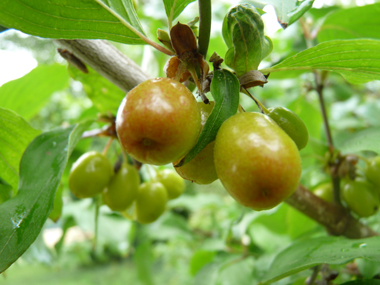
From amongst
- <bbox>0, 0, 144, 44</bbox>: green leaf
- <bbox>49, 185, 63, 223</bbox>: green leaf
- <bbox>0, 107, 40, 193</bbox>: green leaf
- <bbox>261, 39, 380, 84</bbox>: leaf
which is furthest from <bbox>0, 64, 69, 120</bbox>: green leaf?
<bbox>261, 39, 380, 84</bbox>: leaf

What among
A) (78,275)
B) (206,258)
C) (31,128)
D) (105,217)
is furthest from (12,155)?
(78,275)

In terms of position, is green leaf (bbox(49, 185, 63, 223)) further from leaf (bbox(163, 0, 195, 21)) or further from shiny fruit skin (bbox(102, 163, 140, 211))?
leaf (bbox(163, 0, 195, 21))

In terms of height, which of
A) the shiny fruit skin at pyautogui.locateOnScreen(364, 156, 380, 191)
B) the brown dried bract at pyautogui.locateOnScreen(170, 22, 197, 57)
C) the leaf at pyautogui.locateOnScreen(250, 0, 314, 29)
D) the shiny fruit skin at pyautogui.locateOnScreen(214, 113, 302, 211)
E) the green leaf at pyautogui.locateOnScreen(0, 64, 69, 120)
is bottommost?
the shiny fruit skin at pyautogui.locateOnScreen(364, 156, 380, 191)

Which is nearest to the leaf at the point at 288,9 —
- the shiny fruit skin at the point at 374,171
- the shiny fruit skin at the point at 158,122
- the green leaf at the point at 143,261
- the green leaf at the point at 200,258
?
the shiny fruit skin at the point at 158,122

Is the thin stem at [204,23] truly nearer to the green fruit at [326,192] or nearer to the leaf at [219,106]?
the leaf at [219,106]

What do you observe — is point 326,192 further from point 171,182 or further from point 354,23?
point 354,23

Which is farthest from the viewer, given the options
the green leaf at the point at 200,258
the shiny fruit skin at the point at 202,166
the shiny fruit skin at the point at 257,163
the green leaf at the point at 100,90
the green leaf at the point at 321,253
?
the green leaf at the point at 200,258
